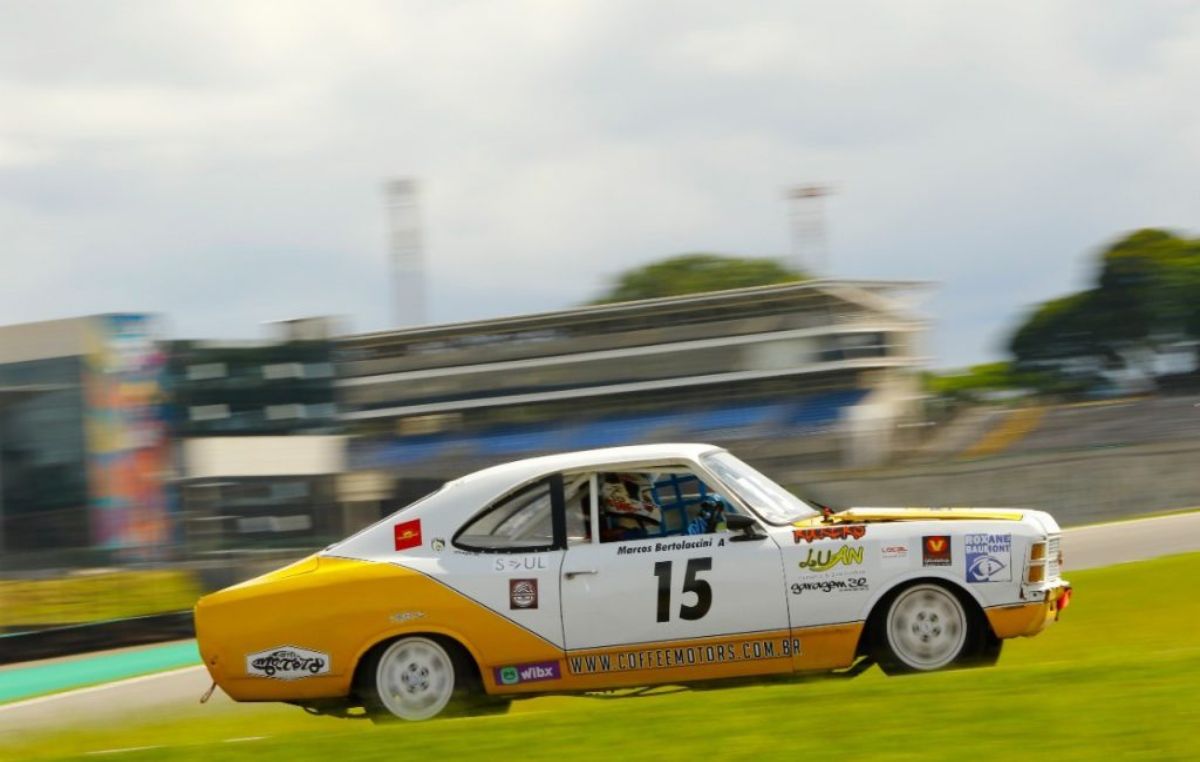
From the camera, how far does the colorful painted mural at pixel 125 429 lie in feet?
137

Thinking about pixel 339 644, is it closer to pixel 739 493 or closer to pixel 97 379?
pixel 739 493

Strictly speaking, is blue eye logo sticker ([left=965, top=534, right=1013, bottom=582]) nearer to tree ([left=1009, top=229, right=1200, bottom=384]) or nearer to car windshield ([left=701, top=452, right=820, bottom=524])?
car windshield ([left=701, top=452, right=820, bottom=524])

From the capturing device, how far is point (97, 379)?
42750mm

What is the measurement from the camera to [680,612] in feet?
27.5

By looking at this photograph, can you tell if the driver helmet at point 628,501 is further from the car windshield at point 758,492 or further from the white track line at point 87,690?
the white track line at point 87,690

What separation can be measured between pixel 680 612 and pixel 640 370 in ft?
173

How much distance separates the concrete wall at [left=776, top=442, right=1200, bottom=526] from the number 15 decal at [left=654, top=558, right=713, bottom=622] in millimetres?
24029

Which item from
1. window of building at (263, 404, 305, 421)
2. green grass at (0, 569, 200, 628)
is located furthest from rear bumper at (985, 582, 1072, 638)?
window of building at (263, 404, 305, 421)

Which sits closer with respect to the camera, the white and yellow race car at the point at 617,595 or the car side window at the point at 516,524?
the white and yellow race car at the point at 617,595

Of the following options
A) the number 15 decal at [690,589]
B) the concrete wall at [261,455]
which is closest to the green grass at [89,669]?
the number 15 decal at [690,589]

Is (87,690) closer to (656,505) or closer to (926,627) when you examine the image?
(656,505)

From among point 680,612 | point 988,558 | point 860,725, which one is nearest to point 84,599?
point 680,612

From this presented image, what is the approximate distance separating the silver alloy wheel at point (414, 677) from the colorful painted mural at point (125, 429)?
34359 millimetres

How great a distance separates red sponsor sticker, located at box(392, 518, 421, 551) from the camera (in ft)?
29.0
